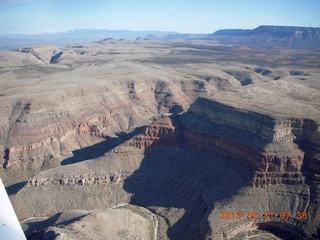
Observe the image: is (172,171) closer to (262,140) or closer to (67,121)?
(262,140)

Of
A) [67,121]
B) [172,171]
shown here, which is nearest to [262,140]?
[172,171]

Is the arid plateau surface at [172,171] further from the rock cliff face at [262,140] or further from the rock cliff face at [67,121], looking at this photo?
the rock cliff face at [67,121]

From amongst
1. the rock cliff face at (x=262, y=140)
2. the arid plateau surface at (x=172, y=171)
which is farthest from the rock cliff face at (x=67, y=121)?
the rock cliff face at (x=262, y=140)

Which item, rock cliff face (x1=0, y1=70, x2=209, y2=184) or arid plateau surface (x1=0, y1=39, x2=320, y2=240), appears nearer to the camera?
arid plateau surface (x1=0, y1=39, x2=320, y2=240)

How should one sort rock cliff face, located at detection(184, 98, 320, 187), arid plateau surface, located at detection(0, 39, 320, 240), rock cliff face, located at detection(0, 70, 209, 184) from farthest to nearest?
rock cliff face, located at detection(0, 70, 209, 184) < rock cliff face, located at detection(184, 98, 320, 187) < arid plateau surface, located at detection(0, 39, 320, 240)

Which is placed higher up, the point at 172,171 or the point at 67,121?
the point at 67,121

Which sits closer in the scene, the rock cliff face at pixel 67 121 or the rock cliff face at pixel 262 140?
the rock cliff face at pixel 262 140

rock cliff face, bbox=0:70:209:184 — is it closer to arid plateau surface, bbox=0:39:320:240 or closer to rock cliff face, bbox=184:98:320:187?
arid plateau surface, bbox=0:39:320:240

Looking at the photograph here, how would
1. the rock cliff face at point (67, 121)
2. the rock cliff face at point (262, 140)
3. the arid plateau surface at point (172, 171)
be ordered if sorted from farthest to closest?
the rock cliff face at point (67, 121) → the rock cliff face at point (262, 140) → the arid plateau surface at point (172, 171)

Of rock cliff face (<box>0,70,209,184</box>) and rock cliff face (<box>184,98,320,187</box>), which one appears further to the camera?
rock cliff face (<box>0,70,209,184</box>)

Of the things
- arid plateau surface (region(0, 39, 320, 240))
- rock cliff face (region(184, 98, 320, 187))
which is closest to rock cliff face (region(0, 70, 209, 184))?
arid plateau surface (region(0, 39, 320, 240))

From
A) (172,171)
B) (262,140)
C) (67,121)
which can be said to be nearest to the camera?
(262,140)

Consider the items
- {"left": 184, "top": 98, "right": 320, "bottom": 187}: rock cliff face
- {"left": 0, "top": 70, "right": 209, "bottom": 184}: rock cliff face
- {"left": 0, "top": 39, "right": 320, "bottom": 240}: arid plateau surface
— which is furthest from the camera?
{"left": 0, "top": 70, "right": 209, "bottom": 184}: rock cliff face
